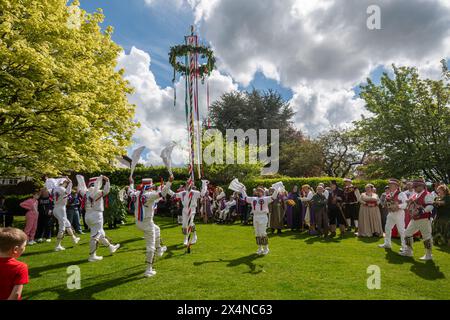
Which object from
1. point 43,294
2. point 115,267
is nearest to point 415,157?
point 115,267

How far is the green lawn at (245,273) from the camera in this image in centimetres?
640

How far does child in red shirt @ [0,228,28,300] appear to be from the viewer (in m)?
3.55

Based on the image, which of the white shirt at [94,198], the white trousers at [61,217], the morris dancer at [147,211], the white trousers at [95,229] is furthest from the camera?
the white trousers at [61,217]

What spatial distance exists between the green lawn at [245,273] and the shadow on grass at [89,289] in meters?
0.02

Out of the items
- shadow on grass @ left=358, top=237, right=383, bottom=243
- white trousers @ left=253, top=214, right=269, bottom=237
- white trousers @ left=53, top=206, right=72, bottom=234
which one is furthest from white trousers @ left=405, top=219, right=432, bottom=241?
white trousers @ left=53, top=206, right=72, bottom=234

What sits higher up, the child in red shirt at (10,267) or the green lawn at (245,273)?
the child in red shirt at (10,267)

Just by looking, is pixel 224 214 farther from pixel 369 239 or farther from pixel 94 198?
pixel 94 198

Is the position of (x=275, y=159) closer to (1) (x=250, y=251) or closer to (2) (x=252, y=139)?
(2) (x=252, y=139)

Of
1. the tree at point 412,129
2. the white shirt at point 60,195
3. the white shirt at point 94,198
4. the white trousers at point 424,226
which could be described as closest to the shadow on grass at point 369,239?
the white trousers at point 424,226

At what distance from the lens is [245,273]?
7836 millimetres

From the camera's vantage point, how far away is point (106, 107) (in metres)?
A: 17.5

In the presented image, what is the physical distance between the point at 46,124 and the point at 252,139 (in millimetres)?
33465

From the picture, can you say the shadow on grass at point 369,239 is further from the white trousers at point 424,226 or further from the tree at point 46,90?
the tree at point 46,90

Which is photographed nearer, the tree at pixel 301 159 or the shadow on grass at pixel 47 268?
the shadow on grass at pixel 47 268
